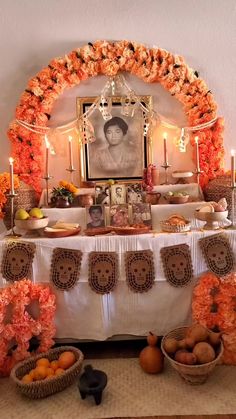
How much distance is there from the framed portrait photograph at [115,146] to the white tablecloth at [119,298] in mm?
879

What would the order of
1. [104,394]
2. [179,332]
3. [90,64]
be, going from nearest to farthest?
[104,394]
[179,332]
[90,64]

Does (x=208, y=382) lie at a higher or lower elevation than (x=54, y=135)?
lower

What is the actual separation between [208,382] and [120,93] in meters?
2.40

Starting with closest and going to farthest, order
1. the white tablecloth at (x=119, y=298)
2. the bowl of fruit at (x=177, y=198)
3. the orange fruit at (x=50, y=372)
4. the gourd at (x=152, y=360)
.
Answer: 1. the orange fruit at (x=50, y=372)
2. the gourd at (x=152, y=360)
3. the white tablecloth at (x=119, y=298)
4. the bowl of fruit at (x=177, y=198)

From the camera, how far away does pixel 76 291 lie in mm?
2291

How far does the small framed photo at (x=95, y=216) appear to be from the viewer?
2.55 m

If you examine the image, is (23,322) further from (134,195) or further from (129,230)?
(134,195)

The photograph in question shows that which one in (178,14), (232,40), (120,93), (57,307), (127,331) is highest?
(178,14)

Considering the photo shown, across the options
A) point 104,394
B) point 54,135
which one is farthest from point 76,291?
point 54,135

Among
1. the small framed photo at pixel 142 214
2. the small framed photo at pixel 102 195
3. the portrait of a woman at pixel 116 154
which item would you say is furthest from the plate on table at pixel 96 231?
the portrait of a woman at pixel 116 154

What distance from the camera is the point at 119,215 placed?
2.58 meters

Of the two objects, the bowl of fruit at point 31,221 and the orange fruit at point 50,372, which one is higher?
the bowl of fruit at point 31,221

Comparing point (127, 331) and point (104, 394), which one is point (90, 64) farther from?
point (104, 394)

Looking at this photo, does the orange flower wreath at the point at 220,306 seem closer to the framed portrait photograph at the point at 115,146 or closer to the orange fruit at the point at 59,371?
the orange fruit at the point at 59,371
